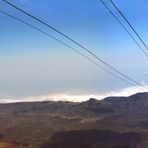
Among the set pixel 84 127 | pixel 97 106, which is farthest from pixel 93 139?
pixel 97 106

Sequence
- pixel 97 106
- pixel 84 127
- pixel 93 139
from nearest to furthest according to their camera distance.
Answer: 1. pixel 93 139
2. pixel 84 127
3. pixel 97 106

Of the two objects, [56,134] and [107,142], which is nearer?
[107,142]

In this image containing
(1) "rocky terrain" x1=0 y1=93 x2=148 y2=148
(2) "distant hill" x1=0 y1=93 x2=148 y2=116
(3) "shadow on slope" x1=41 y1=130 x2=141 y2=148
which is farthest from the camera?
(2) "distant hill" x1=0 y1=93 x2=148 y2=116

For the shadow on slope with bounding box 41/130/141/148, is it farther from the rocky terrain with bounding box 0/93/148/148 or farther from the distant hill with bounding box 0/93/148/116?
the distant hill with bounding box 0/93/148/116

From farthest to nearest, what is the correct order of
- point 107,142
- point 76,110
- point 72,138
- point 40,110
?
point 40,110, point 76,110, point 72,138, point 107,142

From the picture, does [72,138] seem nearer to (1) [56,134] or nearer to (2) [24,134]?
(1) [56,134]

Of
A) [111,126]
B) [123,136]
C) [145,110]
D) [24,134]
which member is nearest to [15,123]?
[24,134]

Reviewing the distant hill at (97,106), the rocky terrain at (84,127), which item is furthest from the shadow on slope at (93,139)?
the distant hill at (97,106)

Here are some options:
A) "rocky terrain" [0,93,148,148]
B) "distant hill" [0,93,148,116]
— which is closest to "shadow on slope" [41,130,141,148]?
"rocky terrain" [0,93,148,148]

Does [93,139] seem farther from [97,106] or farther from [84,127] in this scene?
[97,106]

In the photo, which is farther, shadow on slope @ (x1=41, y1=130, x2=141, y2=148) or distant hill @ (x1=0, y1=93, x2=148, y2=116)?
distant hill @ (x1=0, y1=93, x2=148, y2=116)

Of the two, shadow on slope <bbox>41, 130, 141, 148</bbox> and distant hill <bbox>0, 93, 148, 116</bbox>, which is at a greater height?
distant hill <bbox>0, 93, 148, 116</bbox>
